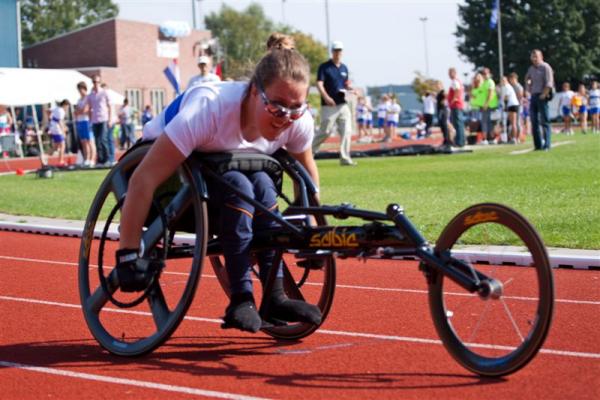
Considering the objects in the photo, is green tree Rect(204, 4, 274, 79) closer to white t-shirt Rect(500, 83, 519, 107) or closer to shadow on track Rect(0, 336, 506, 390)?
white t-shirt Rect(500, 83, 519, 107)

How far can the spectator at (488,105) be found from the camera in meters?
28.4

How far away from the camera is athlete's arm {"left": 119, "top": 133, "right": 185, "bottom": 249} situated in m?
5.23

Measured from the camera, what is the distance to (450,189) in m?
14.5

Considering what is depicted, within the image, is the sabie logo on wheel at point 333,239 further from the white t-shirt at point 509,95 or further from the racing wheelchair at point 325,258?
the white t-shirt at point 509,95

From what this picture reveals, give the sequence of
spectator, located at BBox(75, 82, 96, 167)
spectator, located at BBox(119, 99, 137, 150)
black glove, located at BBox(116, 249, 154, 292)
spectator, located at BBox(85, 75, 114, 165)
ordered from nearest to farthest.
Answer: black glove, located at BBox(116, 249, 154, 292), spectator, located at BBox(85, 75, 114, 165), spectator, located at BBox(75, 82, 96, 167), spectator, located at BBox(119, 99, 137, 150)

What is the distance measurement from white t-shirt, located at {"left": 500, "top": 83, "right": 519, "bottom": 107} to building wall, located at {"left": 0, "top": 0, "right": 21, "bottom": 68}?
2418cm

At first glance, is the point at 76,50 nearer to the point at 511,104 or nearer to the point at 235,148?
the point at 511,104

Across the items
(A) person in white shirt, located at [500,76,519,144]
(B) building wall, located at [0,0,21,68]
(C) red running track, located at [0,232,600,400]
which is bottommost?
(C) red running track, located at [0,232,600,400]

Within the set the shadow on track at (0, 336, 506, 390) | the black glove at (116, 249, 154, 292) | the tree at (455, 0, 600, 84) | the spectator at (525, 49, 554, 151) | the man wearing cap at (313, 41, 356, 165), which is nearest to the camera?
the shadow on track at (0, 336, 506, 390)

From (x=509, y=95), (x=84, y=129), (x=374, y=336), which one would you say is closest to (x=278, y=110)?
(x=374, y=336)

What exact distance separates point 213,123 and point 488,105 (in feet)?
79.3

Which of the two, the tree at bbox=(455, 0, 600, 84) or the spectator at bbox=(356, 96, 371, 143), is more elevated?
the tree at bbox=(455, 0, 600, 84)

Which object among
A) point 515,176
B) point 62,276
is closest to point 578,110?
point 515,176

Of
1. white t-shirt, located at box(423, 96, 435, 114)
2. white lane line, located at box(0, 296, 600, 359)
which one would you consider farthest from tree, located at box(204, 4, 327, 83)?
white lane line, located at box(0, 296, 600, 359)
